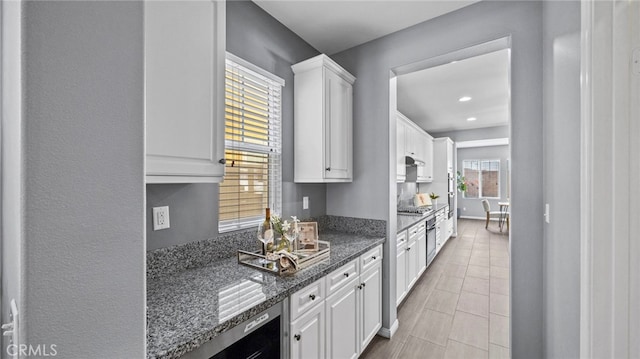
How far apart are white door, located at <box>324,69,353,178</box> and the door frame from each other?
5.08 ft

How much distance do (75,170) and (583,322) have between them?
57.7 inches

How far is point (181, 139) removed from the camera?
1.15 meters

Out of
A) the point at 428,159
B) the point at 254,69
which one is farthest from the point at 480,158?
the point at 254,69

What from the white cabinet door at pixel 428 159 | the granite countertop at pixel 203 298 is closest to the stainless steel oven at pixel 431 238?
the white cabinet door at pixel 428 159

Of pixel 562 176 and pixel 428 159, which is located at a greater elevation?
pixel 428 159

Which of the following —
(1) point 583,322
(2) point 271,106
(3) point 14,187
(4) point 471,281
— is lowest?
(4) point 471,281

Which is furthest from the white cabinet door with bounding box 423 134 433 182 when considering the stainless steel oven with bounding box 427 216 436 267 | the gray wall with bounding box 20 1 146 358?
the gray wall with bounding box 20 1 146 358

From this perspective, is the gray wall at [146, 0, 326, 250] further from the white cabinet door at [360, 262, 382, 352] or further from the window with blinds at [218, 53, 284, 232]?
the white cabinet door at [360, 262, 382, 352]

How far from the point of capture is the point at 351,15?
206 centimetres

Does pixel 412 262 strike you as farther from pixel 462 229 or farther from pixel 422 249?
pixel 462 229

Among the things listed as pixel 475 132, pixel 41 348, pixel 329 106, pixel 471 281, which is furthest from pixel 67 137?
pixel 475 132

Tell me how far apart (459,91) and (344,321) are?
3662mm

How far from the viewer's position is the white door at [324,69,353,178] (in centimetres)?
218

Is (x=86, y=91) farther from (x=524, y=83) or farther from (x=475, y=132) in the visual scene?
(x=475, y=132)
